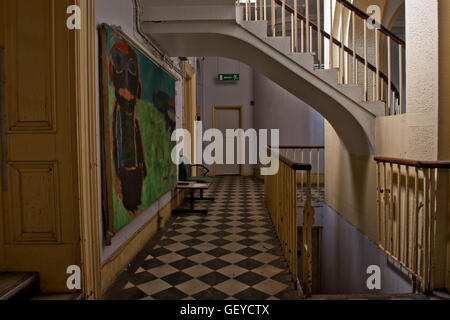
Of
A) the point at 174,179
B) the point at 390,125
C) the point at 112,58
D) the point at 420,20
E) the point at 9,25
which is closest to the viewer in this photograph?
the point at 9,25

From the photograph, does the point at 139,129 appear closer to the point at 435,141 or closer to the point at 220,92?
the point at 435,141

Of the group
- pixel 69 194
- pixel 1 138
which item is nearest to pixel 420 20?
pixel 69 194

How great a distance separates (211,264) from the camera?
9.95 feet

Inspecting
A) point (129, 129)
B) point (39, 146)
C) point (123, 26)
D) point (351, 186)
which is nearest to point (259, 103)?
point (351, 186)

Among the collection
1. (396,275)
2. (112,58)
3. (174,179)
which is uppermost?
(112,58)

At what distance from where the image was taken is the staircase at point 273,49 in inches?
145

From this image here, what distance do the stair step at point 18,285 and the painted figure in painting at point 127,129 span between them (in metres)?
0.86

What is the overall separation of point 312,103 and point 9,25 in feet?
11.1

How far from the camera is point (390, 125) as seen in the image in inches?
141

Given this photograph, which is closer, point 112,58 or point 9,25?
point 9,25

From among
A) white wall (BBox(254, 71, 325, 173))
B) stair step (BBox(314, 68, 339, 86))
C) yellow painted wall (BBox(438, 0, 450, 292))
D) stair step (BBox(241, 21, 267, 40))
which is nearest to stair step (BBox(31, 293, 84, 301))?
yellow painted wall (BBox(438, 0, 450, 292))

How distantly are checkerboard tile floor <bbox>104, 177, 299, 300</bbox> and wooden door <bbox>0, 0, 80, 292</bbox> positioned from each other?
23.7 inches

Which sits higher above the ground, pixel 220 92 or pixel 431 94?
pixel 220 92

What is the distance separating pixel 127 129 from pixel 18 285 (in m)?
1.48
